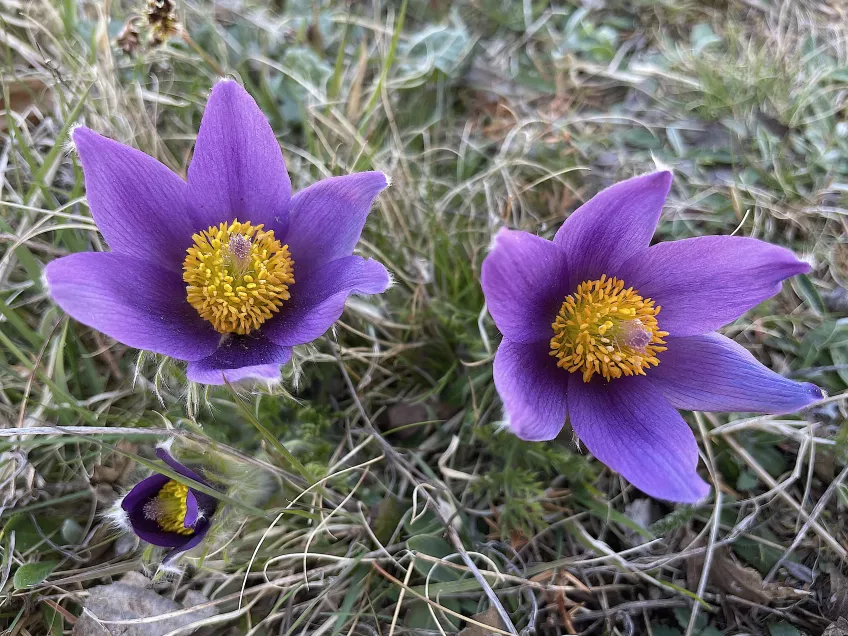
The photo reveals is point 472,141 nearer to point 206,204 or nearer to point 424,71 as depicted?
point 424,71

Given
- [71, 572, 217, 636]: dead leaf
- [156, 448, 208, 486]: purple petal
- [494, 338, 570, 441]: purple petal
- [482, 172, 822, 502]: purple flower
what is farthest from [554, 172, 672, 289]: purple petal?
[71, 572, 217, 636]: dead leaf

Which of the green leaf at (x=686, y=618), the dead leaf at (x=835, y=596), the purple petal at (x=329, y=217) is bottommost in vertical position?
the green leaf at (x=686, y=618)

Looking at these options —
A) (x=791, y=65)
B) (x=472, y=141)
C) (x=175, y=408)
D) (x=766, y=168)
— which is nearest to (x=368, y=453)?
(x=175, y=408)


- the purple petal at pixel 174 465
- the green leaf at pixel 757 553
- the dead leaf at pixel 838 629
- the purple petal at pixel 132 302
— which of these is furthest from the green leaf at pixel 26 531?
the dead leaf at pixel 838 629

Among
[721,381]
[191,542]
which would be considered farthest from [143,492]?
[721,381]

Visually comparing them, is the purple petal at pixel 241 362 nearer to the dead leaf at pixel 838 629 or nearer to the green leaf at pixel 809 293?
the dead leaf at pixel 838 629

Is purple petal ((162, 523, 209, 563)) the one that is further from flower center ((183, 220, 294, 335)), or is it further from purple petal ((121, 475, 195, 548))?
flower center ((183, 220, 294, 335))
